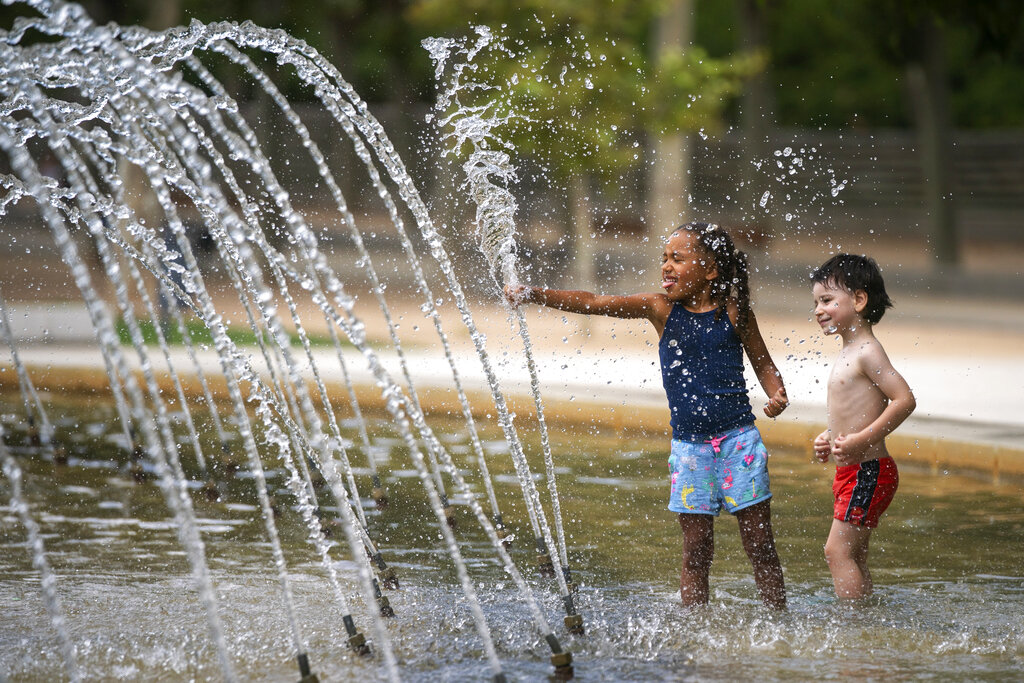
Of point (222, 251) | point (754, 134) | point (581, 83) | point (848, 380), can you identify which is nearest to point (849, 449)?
point (848, 380)

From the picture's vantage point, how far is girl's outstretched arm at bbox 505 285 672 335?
13.1ft

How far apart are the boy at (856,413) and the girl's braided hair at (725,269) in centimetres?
25

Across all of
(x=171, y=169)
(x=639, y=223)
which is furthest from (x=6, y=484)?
(x=639, y=223)

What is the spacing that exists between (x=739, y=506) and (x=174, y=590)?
1.93 metres

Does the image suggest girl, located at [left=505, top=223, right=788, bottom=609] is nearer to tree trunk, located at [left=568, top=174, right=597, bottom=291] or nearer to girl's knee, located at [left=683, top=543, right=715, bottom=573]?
girl's knee, located at [left=683, top=543, right=715, bottom=573]

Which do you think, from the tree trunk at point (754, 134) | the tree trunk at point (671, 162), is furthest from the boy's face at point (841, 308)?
the tree trunk at point (754, 134)

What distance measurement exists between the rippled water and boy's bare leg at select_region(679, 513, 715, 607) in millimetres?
61

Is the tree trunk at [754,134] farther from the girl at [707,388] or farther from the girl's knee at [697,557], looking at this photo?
the girl's knee at [697,557]

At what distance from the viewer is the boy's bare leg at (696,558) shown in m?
4.00

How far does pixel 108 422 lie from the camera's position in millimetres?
7965

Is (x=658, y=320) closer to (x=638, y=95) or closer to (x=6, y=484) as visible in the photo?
(x=6, y=484)

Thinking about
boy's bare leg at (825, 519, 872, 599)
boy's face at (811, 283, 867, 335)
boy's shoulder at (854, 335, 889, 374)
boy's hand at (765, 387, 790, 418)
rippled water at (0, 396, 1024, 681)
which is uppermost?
boy's face at (811, 283, 867, 335)

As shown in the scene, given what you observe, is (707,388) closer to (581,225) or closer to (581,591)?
(581,591)

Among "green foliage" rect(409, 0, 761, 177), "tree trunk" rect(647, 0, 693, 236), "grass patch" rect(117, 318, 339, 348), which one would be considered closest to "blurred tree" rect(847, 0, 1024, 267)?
"tree trunk" rect(647, 0, 693, 236)
